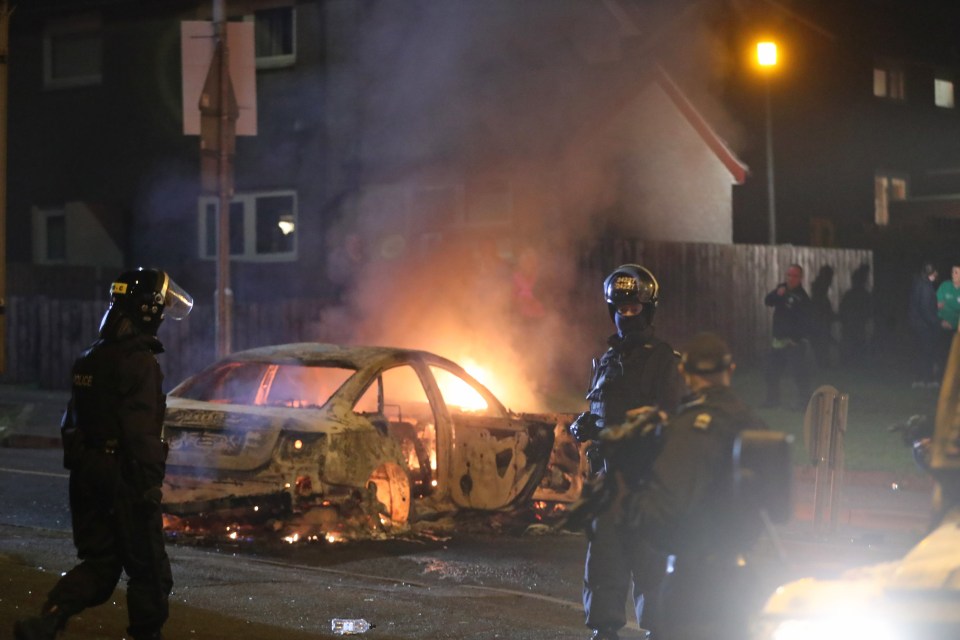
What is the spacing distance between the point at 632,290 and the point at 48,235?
20552 millimetres

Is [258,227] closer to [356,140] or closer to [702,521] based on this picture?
[356,140]

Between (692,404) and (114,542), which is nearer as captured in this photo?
(692,404)

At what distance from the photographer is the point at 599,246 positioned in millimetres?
19422

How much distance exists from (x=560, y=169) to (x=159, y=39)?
7146 mm

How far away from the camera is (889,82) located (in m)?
34.2

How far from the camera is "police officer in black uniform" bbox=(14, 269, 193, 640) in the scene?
5.75 m

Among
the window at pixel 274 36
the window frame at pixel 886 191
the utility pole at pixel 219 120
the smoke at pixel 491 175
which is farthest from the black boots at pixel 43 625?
the window frame at pixel 886 191

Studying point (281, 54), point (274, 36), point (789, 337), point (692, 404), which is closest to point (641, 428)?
point (692, 404)

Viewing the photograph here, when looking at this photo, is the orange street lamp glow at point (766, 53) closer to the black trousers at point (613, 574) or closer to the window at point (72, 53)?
the window at point (72, 53)

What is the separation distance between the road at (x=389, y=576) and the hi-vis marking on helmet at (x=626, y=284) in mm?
1377

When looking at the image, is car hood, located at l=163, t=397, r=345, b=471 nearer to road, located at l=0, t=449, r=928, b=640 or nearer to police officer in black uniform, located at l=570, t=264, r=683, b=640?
road, located at l=0, t=449, r=928, b=640

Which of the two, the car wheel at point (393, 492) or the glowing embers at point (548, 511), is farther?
the glowing embers at point (548, 511)

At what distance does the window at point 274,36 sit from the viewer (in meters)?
22.5

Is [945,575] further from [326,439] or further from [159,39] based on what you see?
[159,39]
